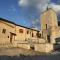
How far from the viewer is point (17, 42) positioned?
117ft

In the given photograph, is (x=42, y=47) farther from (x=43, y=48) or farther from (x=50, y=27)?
(x=50, y=27)

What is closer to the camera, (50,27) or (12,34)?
(12,34)

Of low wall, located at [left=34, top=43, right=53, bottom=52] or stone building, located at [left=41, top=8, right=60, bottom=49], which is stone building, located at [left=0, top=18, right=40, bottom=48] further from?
stone building, located at [left=41, top=8, right=60, bottom=49]

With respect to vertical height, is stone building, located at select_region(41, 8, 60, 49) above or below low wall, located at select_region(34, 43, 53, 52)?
above

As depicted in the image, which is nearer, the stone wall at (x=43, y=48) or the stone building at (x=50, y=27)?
the stone wall at (x=43, y=48)
